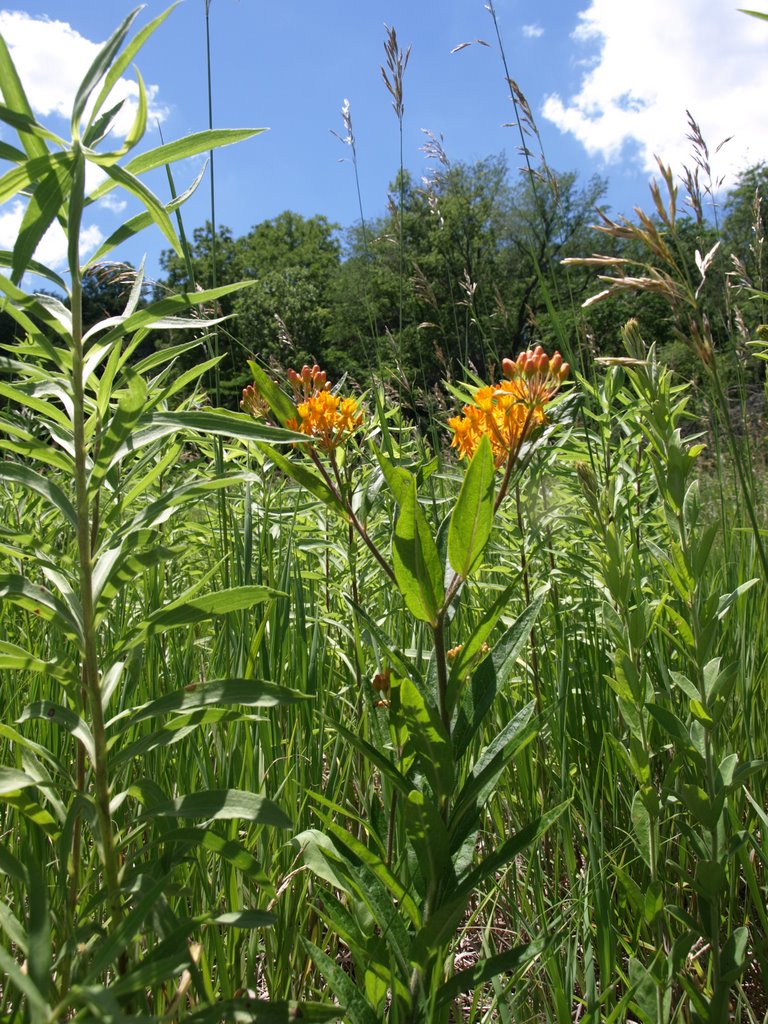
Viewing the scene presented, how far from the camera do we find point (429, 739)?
0.72 metres

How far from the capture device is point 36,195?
1.95 feet

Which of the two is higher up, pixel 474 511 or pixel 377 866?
pixel 474 511

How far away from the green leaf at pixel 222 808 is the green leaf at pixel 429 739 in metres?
0.15

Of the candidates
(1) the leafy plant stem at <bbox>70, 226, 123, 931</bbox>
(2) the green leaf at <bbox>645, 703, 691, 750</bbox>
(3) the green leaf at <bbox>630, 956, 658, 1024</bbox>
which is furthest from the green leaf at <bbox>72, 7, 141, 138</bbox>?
(3) the green leaf at <bbox>630, 956, 658, 1024</bbox>

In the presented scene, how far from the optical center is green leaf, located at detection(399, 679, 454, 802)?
696mm

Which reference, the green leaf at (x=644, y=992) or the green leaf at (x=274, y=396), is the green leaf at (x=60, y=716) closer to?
the green leaf at (x=274, y=396)

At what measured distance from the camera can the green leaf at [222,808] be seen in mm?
672

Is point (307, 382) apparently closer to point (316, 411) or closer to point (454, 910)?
point (316, 411)

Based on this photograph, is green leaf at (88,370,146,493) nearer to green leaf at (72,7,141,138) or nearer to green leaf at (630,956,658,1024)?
green leaf at (72,7,141,138)

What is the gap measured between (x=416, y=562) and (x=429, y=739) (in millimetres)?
174

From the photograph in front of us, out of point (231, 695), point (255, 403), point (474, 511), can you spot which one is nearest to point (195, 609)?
point (231, 695)

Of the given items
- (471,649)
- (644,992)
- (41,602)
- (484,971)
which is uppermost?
(41,602)

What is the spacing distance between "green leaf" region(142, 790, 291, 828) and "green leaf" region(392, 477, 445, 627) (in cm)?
24

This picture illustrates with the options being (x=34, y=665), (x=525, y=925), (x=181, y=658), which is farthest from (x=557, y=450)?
(x=34, y=665)
